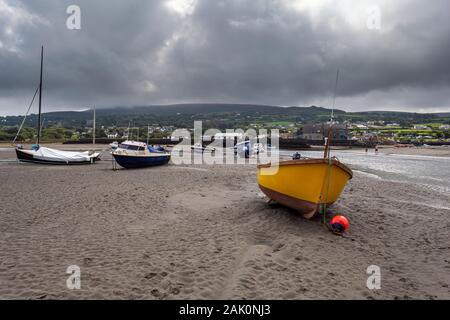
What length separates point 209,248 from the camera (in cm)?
778

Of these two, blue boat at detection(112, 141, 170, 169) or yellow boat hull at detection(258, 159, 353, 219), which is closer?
yellow boat hull at detection(258, 159, 353, 219)

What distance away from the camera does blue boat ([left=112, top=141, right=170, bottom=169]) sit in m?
26.4

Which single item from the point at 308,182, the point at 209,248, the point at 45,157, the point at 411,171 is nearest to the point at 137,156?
the point at 45,157

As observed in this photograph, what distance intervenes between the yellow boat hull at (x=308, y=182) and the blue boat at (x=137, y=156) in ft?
59.8

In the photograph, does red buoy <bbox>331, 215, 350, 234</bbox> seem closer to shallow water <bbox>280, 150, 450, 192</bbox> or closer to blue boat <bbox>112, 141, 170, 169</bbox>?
shallow water <bbox>280, 150, 450, 192</bbox>

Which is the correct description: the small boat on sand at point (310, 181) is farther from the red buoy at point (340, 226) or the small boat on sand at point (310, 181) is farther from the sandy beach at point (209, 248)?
the red buoy at point (340, 226)

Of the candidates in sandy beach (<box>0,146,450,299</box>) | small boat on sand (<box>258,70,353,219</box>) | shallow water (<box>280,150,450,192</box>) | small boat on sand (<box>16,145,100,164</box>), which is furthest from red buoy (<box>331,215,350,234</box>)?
small boat on sand (<box>16,145,100,164</box>)

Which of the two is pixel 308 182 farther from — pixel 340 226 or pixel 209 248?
pixel 209 248

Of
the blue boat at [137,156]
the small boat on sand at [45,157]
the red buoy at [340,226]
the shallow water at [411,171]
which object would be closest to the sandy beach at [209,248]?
the red buoy at [340,226]

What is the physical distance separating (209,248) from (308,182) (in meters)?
4.17

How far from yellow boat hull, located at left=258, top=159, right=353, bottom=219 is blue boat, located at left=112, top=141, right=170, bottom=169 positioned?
59.8ft
